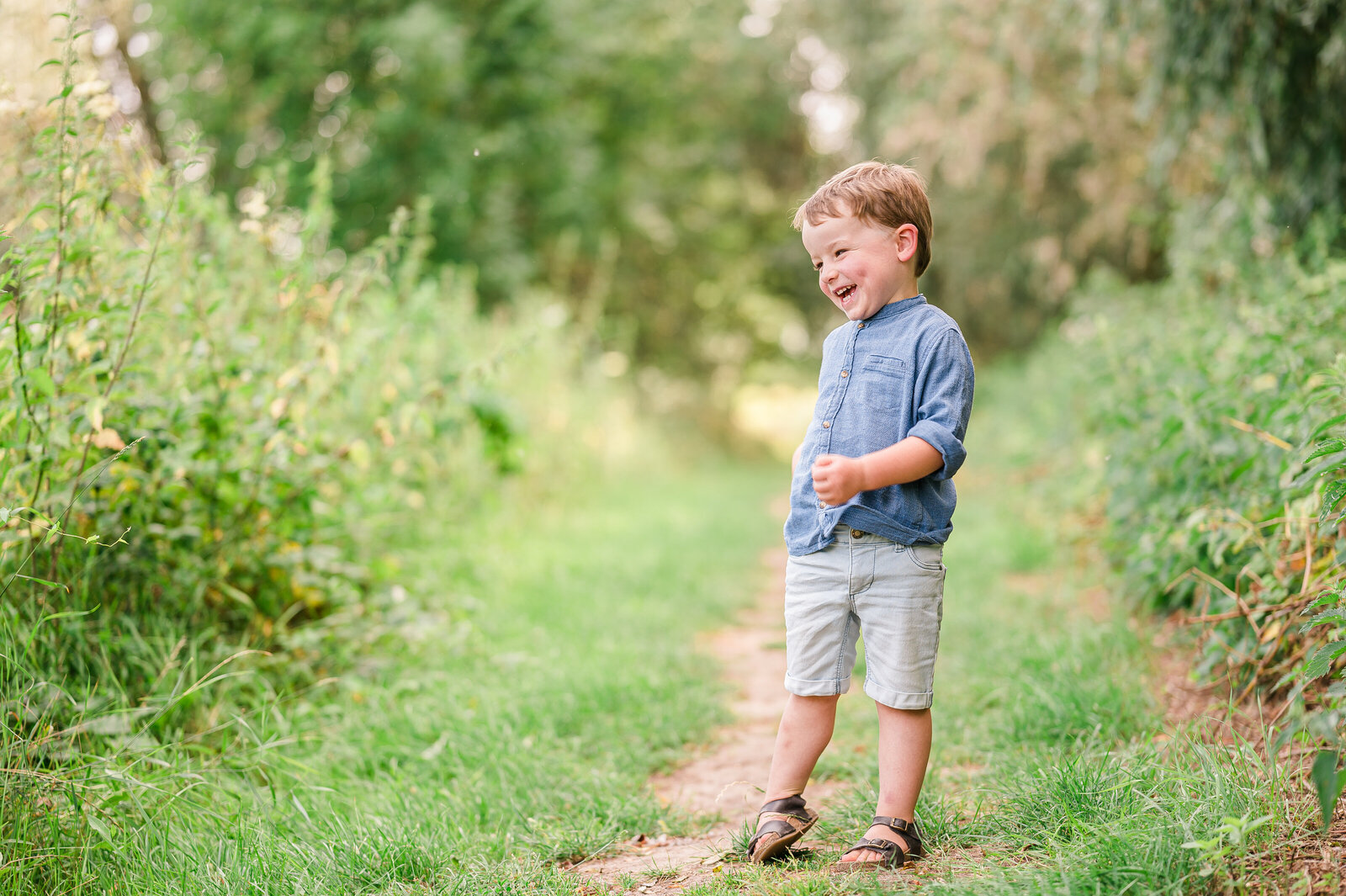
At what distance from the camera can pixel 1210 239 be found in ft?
22.8

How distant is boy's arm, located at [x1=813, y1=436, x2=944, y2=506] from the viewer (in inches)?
81.3

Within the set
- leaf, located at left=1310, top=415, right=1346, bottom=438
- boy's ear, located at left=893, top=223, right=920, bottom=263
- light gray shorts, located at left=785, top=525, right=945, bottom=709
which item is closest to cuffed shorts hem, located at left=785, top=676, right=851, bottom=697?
light gray shorts, located at left=785, top=525, right=945, bottom=709

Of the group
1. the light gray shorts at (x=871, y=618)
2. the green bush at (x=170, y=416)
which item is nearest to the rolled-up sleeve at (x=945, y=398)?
the light gray shorts at (x=871, y=618)

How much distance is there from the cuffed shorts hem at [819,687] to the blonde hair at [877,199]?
41.4 inches

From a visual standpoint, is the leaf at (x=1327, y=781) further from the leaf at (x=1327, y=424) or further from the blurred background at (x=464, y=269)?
the blurred background at (x=464, y=269)

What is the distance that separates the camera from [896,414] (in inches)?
89.0


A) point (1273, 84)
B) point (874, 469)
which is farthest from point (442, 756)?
point (1273, 84)

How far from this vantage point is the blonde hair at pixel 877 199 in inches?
89.6

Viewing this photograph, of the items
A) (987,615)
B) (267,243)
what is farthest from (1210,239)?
(267,243)

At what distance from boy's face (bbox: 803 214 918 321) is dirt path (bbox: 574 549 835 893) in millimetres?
1336

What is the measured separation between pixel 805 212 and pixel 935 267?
13.8 metres

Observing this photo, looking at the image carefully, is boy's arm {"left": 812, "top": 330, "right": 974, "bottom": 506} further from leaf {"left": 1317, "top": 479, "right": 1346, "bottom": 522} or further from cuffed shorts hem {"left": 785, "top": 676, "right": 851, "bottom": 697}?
leaf {"left": 1317, "top": 479, "right": 1346, "bottom": 522}

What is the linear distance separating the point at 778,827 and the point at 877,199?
150cm

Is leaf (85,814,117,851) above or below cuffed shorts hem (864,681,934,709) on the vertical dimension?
below
